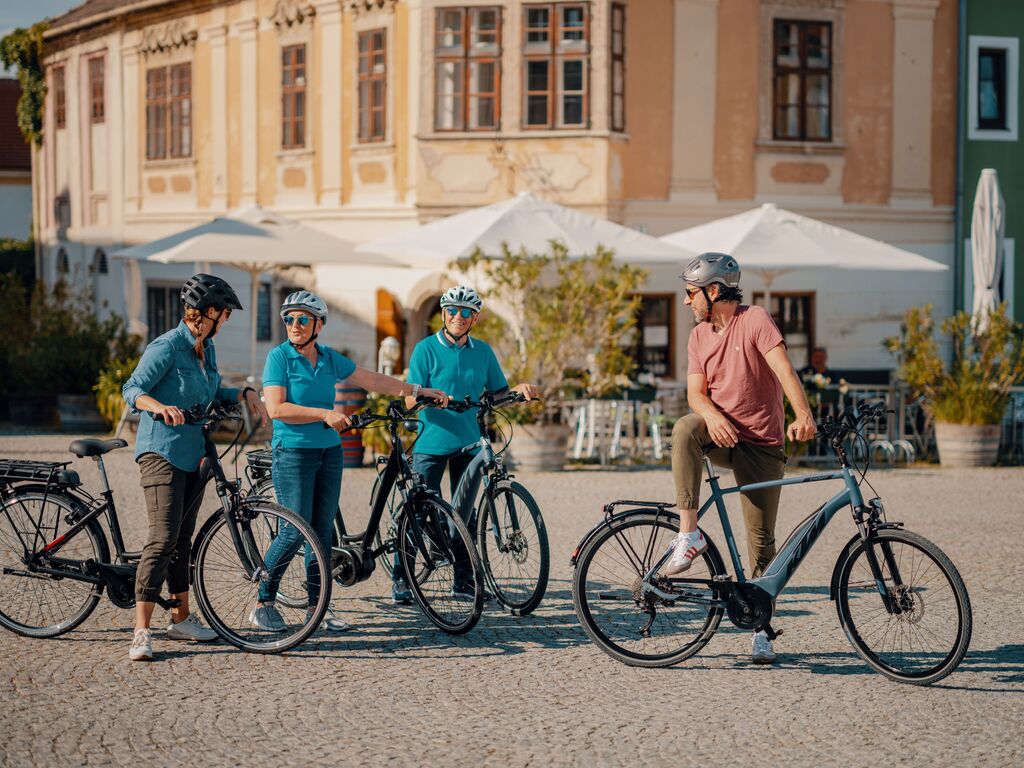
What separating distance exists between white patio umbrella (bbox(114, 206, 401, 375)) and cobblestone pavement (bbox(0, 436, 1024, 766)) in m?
9.56

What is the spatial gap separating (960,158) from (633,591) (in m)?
17.0

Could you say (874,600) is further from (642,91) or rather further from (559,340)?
(642,91)

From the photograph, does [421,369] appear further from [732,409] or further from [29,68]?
[29,68]

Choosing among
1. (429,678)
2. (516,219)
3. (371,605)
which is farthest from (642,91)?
(429,678)

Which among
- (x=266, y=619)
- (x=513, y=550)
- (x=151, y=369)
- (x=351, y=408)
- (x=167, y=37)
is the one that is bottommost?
(x=266, y=619)

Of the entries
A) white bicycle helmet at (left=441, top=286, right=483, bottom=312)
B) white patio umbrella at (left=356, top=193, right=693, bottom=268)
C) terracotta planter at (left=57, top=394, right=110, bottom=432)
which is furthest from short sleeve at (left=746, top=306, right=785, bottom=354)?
terracotta planter at (left=57, top=394, right=110, bottom=432)

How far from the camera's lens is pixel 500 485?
770 centimetres

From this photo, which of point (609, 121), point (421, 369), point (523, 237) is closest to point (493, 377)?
point (421, 369)

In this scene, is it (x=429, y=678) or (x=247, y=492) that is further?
(x=247, y=492)

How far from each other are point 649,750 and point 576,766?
33 centimetres

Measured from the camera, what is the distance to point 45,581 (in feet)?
24.1

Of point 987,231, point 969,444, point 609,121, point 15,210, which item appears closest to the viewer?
point 969,444

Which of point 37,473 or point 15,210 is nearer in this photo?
point 37,473

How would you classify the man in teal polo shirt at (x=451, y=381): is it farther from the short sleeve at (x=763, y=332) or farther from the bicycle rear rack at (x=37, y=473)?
the bicycle rear rack at (x=37, y=473)
